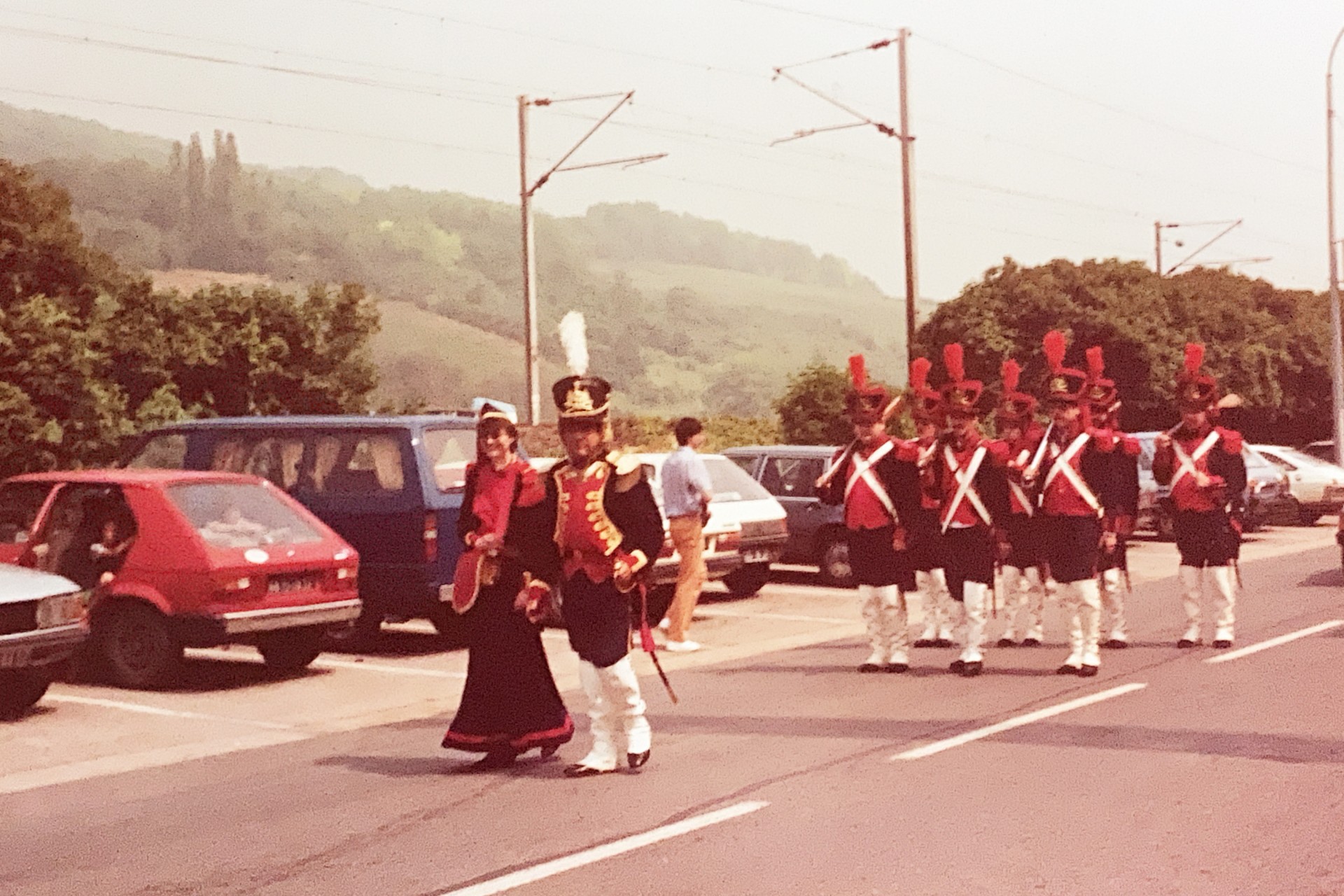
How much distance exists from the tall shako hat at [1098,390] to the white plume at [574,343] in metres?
4.89

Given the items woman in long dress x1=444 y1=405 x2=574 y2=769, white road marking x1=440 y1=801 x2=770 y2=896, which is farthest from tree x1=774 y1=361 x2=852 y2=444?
white road marking x1=440 y1=801 x2=770 y2=896

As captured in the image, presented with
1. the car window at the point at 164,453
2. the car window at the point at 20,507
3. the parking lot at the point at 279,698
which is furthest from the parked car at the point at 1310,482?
the car window at the point at 20,507

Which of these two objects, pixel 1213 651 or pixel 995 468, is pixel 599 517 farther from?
pixel 1213 651

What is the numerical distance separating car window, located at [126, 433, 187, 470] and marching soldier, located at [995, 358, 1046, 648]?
6.88 m

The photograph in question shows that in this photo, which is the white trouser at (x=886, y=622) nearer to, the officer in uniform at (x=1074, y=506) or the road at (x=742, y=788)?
the road at (x=742, y=788)

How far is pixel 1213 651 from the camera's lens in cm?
1334

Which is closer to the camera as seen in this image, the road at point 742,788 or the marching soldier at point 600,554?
the road at point 742,788

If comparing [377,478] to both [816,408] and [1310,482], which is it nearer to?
[816,408]

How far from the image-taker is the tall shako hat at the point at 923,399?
1300cm

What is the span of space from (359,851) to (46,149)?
671 feet

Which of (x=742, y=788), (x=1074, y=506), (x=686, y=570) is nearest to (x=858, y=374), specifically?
(x=1074, y=506)

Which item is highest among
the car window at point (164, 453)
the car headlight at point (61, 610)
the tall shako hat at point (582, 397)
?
the tall shako hat at point (582, 397)

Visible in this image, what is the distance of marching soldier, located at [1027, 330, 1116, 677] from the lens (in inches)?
487

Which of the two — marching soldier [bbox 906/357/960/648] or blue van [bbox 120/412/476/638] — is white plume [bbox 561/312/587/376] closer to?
marching soldier [bbox 906/357/960/648]
